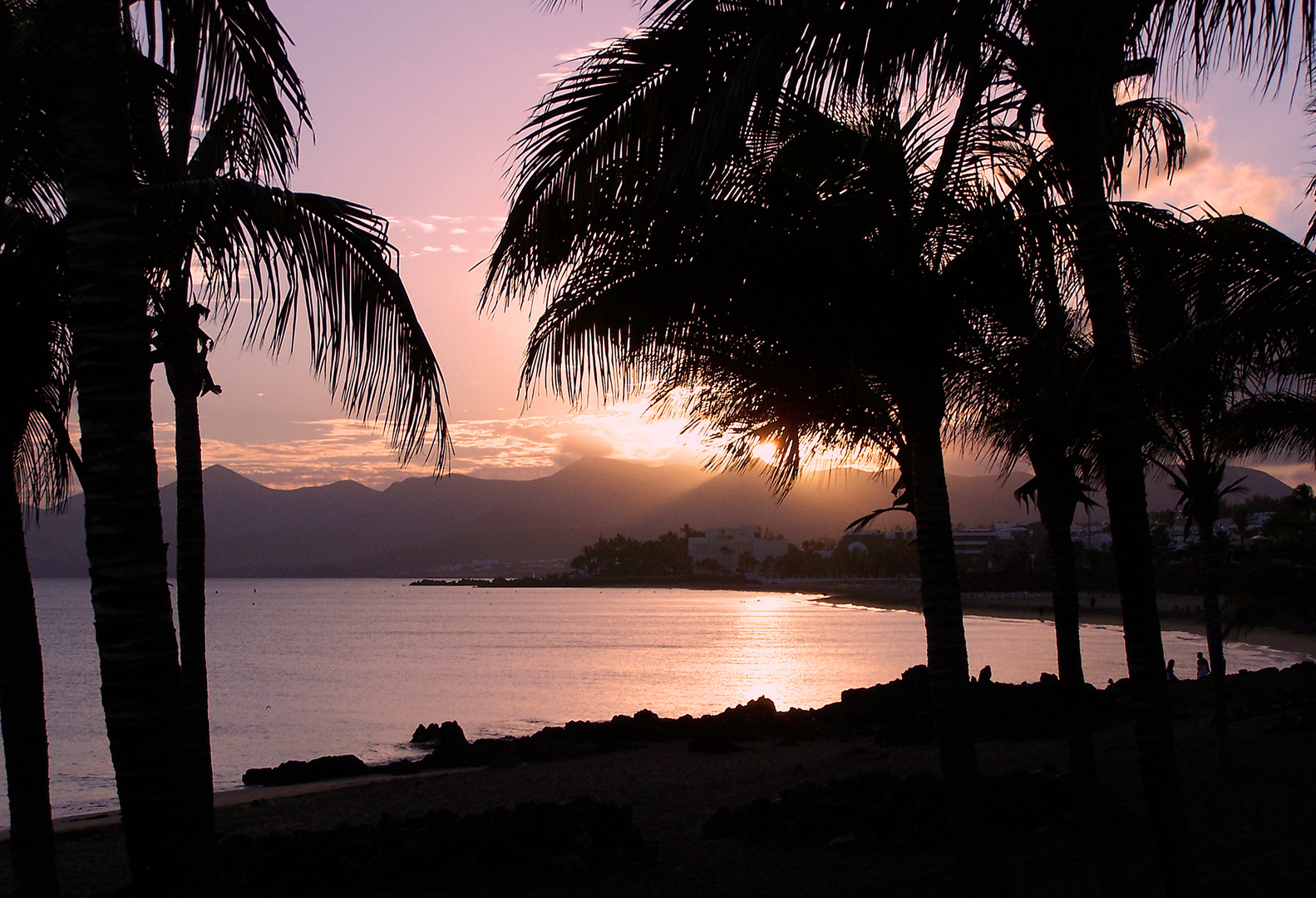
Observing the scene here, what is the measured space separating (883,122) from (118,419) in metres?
5.06

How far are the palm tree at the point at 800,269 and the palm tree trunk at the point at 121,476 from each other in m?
2.22

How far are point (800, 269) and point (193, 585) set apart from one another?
5330 mm

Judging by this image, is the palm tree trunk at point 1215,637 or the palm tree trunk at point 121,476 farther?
the palm tree trunk at point 1215,637

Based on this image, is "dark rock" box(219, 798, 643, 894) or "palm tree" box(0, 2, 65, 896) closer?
"palm tree" box(0, 2, 65, 896)

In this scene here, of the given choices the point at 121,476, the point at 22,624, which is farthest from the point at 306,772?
the point at 121,476

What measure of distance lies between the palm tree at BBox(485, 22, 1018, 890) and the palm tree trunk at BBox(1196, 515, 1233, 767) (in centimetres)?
768

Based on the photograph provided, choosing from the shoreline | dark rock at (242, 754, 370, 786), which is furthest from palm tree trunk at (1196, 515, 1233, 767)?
dark rock at (242, 754, 370, 786)

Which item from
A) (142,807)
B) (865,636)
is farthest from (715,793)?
(865,636)

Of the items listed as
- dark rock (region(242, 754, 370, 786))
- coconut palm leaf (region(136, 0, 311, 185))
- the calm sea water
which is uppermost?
coconut palm leaf (region(136, 0, 311, 185))

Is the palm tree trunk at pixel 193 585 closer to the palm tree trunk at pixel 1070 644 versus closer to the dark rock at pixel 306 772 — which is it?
the palm tree trunk at pixel 1070 644

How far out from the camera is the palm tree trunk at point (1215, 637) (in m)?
12.7

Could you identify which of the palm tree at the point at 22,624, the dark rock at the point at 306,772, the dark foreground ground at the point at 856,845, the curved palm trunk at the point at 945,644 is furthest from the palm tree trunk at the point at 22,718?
the dark rock at the point at 306,772

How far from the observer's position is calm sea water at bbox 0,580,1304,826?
31.8 metres

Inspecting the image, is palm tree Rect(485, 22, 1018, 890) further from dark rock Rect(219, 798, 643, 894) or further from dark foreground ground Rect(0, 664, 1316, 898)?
dark rock Rect(219, 798, 643, 894)
